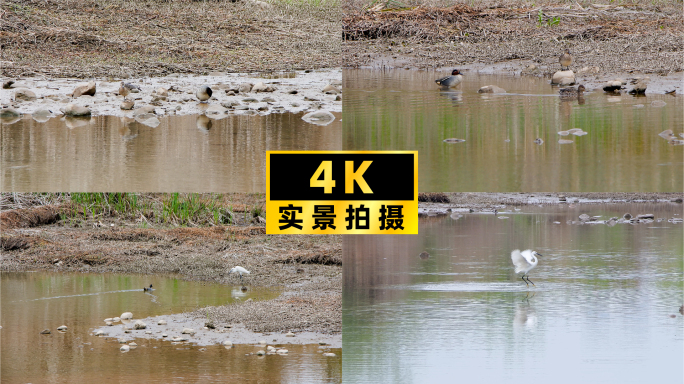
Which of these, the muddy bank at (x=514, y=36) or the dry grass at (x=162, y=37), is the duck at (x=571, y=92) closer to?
the muddy bank at (x=514, y=36)

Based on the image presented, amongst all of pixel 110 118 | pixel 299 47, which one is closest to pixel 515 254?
pixel 110 118

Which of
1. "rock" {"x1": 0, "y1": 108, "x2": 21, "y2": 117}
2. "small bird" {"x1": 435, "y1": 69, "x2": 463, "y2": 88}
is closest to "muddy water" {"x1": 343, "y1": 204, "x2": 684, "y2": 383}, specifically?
"small bird" {"x1": 435, "y1": 69, "x2": 463, "y2": 88}

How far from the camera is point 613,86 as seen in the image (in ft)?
23.7

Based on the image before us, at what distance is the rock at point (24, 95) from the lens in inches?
258

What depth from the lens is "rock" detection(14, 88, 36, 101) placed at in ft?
21.5

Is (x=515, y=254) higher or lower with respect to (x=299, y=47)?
lower

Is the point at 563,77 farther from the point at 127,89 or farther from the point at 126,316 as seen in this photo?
the point at 126,316

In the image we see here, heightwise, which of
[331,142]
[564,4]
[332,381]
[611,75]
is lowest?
[332,381]

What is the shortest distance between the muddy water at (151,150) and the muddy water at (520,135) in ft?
1.83

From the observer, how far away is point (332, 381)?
4.01 m

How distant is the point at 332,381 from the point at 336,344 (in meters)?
0.68

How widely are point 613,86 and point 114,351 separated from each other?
494 centimetres

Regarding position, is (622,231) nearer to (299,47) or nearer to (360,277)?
(360,277)

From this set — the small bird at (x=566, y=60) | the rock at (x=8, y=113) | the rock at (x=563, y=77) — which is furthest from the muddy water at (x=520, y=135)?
the rock at (x=8, y=113)
